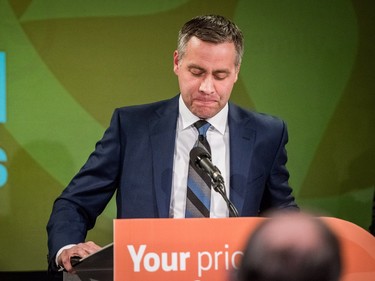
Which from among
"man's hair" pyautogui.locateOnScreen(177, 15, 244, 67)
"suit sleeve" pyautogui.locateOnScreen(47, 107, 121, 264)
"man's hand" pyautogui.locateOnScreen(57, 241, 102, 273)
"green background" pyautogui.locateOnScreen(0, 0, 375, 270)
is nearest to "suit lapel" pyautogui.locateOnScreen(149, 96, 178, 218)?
"suit sleeve" pyautogui.locateOnScreen(47, 107, 121, 264)

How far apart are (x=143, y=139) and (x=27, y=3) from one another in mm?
2201

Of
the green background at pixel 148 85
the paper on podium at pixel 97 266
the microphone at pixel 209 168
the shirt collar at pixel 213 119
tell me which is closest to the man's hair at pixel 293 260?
the paper on podium at pixel 97 266

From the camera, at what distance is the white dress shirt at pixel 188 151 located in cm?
197

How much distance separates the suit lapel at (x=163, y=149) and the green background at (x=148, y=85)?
196 cm

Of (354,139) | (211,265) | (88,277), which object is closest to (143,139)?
(88,277)

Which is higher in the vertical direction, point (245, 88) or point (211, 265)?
point (245, 88)

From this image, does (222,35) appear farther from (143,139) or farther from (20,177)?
(20,177)

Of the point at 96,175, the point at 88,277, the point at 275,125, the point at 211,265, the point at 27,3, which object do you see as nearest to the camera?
the point at 211,265

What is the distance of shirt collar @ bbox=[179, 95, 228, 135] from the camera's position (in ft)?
6.84

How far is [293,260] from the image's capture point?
19.6 inches

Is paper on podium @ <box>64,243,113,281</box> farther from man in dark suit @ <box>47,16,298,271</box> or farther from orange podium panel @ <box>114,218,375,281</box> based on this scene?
man in dark suit @ <box>47,16,298,271</box>

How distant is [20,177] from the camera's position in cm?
402

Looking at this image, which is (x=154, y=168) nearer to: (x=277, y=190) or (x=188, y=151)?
(x=188, y=151)

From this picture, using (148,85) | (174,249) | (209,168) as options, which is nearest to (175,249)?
(174,249)
